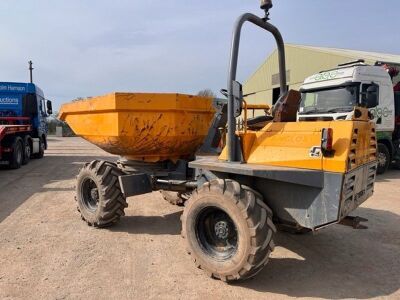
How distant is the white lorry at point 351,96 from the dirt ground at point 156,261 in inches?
128

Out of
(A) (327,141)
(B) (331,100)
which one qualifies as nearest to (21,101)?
(B) (331,100)

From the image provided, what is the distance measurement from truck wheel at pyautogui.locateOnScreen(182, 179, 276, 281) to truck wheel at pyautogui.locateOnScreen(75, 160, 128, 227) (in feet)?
5.45

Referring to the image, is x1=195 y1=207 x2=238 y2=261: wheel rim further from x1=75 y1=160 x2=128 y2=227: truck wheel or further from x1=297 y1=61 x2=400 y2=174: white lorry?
x1=297 y1=61 x2=400 y2=174: white lorry

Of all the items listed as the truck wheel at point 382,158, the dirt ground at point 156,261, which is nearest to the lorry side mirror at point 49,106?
the dirt ground at point 156,261

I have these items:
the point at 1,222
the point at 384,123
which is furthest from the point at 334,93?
the point at 1,222

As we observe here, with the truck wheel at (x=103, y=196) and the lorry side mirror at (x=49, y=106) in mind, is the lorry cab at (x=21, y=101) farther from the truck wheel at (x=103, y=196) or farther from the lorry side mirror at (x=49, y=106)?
the truck wheel at (x=103, y=196)

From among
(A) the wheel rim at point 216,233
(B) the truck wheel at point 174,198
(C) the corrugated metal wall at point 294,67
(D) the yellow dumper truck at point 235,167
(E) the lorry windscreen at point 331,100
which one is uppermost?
(C) the corrugated metal wall at point 294,67

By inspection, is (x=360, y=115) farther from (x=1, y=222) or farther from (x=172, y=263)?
(x=1, y=222)

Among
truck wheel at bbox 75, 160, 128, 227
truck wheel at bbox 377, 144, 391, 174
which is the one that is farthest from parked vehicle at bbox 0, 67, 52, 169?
truck wheel at bbox 377, 144, 391, 174

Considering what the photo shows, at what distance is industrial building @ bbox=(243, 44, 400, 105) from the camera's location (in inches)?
786

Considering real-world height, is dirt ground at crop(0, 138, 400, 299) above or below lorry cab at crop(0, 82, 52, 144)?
below

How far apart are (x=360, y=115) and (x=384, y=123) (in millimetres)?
7809

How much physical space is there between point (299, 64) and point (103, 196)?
65.2ft

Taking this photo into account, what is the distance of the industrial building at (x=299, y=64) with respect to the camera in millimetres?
19953
